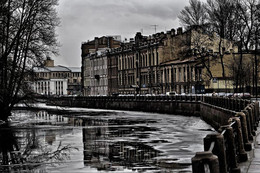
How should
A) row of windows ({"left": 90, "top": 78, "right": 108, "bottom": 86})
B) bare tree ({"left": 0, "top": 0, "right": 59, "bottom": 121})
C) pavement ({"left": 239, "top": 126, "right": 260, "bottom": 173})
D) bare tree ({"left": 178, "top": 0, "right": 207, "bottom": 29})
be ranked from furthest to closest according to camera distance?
1. row of windows ({"left": 90, "top": 78, "right": 108, "bottom": 86})
2. bare tree ({"left": 178, "top": 0, "right": 207, "bottom": 29})
3. bare tree ({"left": 0, "top": 0, "right": 59, "bottom": 121})
4. pavement ({"left": 239, "top": 126, "right": 260, "bottom": 173})

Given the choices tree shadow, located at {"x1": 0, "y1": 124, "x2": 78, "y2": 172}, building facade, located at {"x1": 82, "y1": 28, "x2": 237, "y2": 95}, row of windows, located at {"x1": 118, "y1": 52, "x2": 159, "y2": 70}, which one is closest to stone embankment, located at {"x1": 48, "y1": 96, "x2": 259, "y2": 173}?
building facade, located at {"x1": 82, "y1": 28, "x2": 237, "y2": 95}

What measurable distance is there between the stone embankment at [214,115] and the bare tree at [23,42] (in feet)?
15.5

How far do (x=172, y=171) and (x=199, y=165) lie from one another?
445 inches

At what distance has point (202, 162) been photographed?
29.6ft

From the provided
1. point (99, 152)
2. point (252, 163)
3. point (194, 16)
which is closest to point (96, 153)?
point (99, 152)

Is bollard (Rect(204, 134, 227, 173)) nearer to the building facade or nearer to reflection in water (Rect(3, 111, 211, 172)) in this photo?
reflection in water (Rect(3, 111, 211, 172))

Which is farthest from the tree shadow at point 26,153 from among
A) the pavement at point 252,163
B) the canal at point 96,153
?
the pavement at point 252,163

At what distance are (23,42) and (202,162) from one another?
43.0 metres

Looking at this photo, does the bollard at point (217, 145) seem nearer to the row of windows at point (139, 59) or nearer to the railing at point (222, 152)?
the railing at point (222, 152)

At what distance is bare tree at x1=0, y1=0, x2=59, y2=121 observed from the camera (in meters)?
48.8

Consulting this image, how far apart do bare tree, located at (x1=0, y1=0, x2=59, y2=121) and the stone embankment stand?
4.71 meters

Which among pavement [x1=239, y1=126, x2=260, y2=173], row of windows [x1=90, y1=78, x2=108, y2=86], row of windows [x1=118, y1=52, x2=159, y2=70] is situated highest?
row of windows [x1=118, y1=52, x2=159, y2=70]

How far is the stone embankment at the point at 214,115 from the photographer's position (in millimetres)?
10607

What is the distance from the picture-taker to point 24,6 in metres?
50.7
